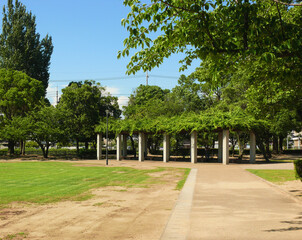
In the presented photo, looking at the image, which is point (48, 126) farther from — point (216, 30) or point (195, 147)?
point (216, 30)

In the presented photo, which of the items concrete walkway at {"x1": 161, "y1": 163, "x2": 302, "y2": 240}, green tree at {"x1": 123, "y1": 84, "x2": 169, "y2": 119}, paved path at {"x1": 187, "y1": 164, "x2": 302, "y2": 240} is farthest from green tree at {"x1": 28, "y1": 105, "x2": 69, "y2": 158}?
concrete walkway at {"x1": 161, "y1": 163, "x2": 302, "y2": 240}

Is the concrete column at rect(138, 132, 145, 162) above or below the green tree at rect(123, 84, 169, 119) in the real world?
below

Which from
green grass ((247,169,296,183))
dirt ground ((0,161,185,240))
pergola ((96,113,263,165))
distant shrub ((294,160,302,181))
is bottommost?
green grass ((247,169,296,183))

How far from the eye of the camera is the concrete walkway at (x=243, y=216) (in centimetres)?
642

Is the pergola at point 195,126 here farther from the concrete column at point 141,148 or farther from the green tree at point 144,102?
the green tree at point 144,102

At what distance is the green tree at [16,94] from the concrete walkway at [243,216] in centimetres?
3972

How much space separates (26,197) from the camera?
11578 millimetres

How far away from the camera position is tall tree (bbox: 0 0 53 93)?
5188 cm

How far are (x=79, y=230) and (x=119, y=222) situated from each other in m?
1.14

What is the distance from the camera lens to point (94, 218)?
26.9 ft

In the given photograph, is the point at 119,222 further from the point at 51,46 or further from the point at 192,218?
the point at 51,46

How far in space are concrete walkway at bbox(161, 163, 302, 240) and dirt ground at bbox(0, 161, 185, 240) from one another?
71 centimetres

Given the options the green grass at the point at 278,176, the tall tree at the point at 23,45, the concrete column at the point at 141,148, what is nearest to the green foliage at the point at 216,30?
the green grass at the point at 278,176

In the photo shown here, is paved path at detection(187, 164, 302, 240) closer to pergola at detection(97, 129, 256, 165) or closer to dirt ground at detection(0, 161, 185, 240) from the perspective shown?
dirt ground at detection(0, 161, 185, 240)
